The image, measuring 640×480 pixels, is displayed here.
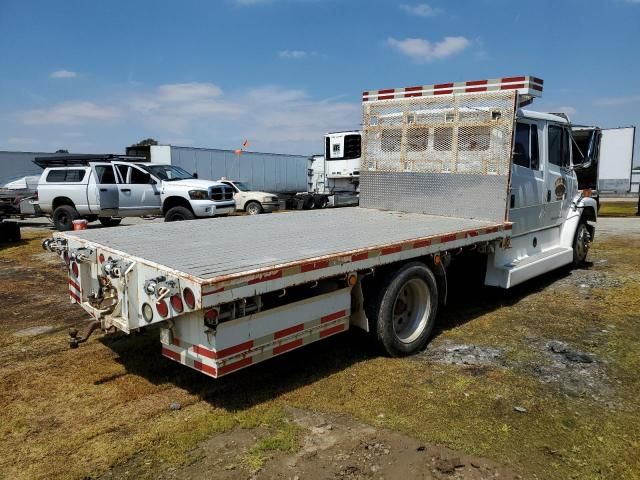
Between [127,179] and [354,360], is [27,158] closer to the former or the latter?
[127,179]

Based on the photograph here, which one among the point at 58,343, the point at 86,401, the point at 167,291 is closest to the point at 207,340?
the point at 167,291

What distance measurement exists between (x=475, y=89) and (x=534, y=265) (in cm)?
244

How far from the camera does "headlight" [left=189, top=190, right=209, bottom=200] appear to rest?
13.6m

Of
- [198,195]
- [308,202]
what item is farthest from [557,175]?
[308,202]

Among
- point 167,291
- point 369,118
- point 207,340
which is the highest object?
point 369,118

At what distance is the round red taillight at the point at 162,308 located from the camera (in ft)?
10.4

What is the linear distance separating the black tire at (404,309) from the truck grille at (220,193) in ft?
→ 32.6

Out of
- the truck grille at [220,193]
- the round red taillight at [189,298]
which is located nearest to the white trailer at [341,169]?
the truck grille at [220,193]

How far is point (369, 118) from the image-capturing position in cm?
739

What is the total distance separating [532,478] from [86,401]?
10.2ft

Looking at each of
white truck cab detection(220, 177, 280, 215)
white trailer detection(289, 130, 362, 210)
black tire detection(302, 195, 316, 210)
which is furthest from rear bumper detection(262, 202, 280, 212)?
white trailer detection(289, 130, 362, 210)

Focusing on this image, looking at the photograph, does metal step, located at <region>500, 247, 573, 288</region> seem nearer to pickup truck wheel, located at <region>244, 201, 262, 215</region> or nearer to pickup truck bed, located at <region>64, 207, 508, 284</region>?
pickup truck bed, located at <region>64, 207, 508, 284</region>

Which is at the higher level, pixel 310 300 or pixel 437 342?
pixel 310 300

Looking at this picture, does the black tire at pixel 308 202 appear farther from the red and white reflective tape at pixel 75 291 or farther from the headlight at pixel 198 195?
the red and white reflective tape at pixel 75 291
